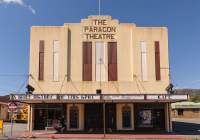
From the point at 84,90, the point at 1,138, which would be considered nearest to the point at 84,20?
the point at 84,90

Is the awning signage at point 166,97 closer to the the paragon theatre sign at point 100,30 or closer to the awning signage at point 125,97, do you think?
the awning signage at point 125,97

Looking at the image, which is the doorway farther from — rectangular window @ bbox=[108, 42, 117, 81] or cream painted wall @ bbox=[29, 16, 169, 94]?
rectangular window @ bbox=[108, 42, 117, 81]

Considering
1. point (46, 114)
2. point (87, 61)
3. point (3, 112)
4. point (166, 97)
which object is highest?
point (87, 61)

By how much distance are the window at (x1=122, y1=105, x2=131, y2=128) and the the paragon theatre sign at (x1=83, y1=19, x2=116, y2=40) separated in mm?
7288

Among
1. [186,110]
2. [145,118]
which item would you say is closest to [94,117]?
[145,118]

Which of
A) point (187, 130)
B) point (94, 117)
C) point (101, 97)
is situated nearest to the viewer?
point (101, 97)

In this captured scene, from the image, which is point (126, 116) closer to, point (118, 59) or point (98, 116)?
point (98, 116)

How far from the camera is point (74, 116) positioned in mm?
37219

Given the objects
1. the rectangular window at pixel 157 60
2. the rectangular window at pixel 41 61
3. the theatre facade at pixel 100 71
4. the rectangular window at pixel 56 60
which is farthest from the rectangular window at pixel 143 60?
the rectangular window at pixel 41 61

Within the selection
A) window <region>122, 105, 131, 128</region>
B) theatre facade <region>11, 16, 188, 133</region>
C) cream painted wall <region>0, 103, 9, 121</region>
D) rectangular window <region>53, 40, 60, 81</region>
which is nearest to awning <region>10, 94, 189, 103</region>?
theatre facade <region>11, 16, 188, 133</region>

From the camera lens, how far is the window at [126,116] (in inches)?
1455

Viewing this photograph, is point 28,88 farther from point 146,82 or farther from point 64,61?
point 146,82

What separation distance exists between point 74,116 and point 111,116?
3714 millimetres

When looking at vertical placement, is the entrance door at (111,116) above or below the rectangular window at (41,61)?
below
